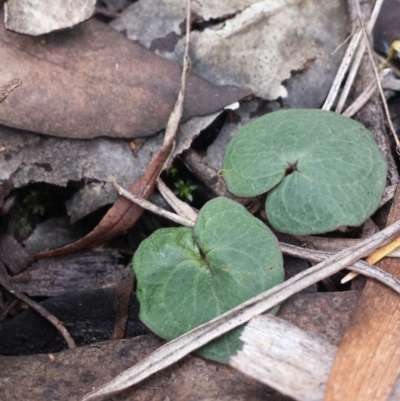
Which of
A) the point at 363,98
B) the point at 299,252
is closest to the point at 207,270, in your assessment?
the point at 299,252

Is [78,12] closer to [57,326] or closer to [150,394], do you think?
[57,326]

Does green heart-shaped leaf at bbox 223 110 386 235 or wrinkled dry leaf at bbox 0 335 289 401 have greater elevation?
green heart-shaped leaf at bbox 223 110 386 235

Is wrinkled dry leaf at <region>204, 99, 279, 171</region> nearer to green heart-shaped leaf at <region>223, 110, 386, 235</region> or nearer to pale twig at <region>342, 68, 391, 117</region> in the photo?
green heart-shaped leaf at <region>223, 110, 386, 235</region>

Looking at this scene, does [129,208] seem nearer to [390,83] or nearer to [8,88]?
[8,88]

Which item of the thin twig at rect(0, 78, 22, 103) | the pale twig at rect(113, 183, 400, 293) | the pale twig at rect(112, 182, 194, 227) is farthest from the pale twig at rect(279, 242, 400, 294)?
the thin twig at rect(0, 78, 22, 103)

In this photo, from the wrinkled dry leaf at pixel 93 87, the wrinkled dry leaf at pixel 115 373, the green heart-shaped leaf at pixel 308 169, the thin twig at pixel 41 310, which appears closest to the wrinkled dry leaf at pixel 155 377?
the wrinkled dry leaf at pixel 115 373
